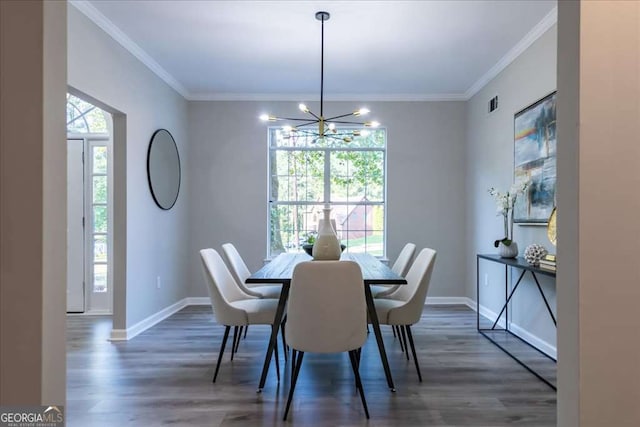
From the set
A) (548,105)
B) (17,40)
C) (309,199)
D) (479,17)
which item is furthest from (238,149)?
(17,40)

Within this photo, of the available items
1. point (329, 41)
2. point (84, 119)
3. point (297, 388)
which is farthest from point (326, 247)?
point (84, 119)

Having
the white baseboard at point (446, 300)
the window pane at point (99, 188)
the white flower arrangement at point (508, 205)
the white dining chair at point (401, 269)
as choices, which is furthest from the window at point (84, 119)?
the white baseboard at point (446, 300)

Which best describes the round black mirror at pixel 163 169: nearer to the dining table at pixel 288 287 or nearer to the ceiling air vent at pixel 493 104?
the dining table at pixel 288 287

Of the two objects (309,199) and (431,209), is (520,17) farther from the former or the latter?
(309,199)

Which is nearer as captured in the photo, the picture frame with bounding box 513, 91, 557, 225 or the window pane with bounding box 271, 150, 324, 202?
the picture frame with bounding box 513, 91, 557, 225

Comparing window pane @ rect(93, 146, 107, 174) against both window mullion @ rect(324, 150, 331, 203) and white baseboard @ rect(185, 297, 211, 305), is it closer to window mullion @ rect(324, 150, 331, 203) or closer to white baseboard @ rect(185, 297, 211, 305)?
white baseboard @ rect(185, 297, 211, 305)

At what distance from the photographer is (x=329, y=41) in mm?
3451

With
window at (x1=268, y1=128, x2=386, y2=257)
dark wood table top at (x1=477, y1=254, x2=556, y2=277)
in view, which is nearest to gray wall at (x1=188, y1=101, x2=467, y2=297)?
window at (x1=268, y1=128, x2=386, y2=257)

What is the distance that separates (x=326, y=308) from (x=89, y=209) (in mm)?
3713

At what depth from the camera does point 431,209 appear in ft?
16.5

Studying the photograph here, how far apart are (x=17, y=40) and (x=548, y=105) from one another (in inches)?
134

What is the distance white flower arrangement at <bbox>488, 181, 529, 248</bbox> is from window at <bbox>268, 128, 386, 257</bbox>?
1727 millimetres

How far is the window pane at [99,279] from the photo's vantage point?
4523 millimetres

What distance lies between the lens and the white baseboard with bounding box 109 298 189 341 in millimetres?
3486
